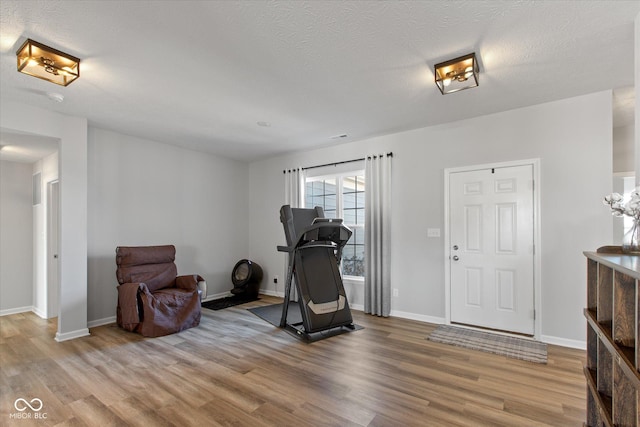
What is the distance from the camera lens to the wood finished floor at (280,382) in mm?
2156

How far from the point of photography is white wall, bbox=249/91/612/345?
3.26 meters

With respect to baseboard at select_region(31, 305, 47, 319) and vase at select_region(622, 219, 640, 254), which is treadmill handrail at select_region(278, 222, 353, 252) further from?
baseboard at select_region(31, 305, 47, 319)

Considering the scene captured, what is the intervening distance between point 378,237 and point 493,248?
147 cm

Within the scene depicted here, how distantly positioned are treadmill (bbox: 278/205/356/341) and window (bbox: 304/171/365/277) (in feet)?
2.91

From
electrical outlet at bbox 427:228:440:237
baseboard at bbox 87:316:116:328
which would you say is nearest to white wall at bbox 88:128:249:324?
baseboard at bbox 87:316:116:328

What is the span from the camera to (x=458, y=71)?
8.52 feet

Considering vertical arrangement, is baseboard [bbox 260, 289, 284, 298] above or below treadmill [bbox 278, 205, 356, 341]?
below

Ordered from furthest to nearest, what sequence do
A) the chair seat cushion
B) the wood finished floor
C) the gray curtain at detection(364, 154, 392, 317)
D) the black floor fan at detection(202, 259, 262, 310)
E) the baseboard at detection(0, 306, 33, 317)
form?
the black floor fan at detection(202, 259, 262, 310), the baseboard at detection(0, 306, 33, 317), the gray curtain at detection(364, 154, 392, 317), the chair seat cushion, the wood finished floor

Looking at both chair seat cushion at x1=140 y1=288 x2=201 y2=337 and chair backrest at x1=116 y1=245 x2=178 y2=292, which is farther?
chair backrest at x1=116 y1=245 x2=178 y2=292

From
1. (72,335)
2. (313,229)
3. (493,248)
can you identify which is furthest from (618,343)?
(72,335)

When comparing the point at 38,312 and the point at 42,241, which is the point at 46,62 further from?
the point at 38,312

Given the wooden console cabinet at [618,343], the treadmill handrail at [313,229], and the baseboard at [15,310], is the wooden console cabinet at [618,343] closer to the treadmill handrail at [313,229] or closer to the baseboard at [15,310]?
the treadmill handrail at [313,229]

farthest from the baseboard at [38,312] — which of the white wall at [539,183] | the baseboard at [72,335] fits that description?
the white wall at [539,183]

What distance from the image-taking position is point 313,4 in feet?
6.32
